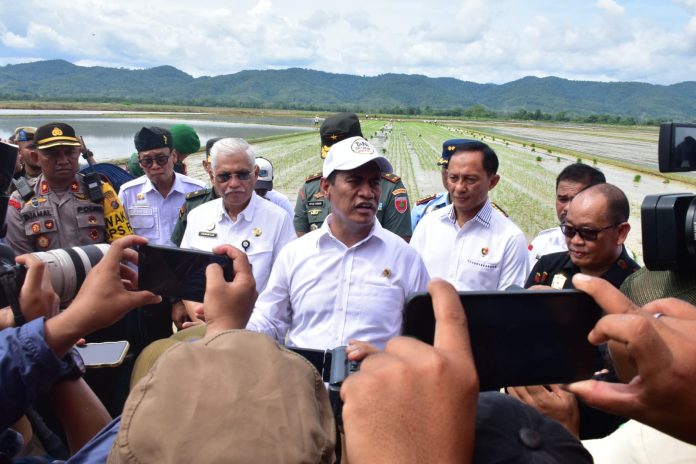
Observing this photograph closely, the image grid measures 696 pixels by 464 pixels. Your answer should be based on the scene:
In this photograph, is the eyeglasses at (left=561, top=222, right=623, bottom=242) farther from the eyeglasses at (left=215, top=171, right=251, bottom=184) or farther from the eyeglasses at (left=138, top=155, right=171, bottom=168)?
the eyeglasses at (left=138, top=155, right=171, bottom=168)

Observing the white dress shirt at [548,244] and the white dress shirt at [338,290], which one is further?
the white dress shirt at [548,244]

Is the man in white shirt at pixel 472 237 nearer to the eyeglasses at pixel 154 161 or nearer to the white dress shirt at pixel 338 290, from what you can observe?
the white dress shirt at pixel 338 290

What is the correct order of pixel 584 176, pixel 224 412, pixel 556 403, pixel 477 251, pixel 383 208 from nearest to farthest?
pixel 224 412, pixel 556 403, pixel 477 251, pixel 584 176, pixel 383 208

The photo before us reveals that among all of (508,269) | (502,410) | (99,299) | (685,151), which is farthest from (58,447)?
(508,269)

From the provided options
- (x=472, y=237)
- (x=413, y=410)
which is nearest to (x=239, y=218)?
(x=472, y=237)

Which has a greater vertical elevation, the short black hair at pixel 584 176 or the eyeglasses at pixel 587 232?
the short black hair at pixel 584 176

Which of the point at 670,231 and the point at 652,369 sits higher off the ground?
the point at 670,231

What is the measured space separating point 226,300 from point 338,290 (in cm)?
115

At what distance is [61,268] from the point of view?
1739mm

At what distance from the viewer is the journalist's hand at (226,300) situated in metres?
1.35

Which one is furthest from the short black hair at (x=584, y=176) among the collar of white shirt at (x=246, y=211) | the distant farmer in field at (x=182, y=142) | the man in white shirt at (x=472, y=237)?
the distant farmer in field at (x=182, y=142)

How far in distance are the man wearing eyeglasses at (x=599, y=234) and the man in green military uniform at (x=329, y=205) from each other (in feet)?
5.60

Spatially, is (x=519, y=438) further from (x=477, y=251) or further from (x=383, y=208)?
(x=383, y=208)

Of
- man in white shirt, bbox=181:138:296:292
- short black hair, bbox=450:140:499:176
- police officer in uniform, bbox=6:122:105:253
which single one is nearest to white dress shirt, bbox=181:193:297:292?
man in white shirt, bbox=181:138:296:292
